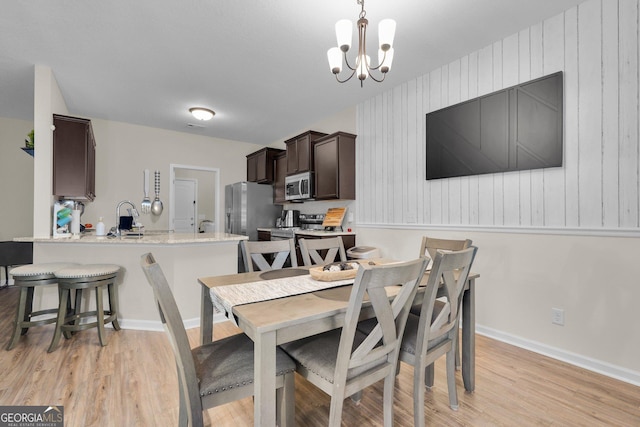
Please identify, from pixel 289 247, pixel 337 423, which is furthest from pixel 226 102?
pixel 337 423

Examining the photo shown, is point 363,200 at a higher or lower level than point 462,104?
lower

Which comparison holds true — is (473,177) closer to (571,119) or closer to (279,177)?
(571,119)

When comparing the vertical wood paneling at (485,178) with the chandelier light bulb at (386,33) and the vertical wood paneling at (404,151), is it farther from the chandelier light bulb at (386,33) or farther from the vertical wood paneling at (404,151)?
the chandelier light bulb at (386,33)

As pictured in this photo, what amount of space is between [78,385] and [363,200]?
3258 mm

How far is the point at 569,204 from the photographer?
86.0 inches

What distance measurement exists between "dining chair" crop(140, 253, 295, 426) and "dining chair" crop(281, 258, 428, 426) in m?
0.12

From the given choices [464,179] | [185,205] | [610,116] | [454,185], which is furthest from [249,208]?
[610,116]

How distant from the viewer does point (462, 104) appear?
2.84m

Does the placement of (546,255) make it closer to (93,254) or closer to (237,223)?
(93,254)

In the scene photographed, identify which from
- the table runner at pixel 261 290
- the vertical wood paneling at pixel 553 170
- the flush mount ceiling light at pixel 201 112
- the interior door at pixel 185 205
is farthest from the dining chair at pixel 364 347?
the interior door at pixel 185 205

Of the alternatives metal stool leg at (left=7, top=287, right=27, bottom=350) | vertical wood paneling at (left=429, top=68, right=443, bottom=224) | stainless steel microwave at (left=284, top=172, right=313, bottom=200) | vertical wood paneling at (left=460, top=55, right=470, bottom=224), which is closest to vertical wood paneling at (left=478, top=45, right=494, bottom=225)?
vertical wood paneling at (left=460, top=55, right=470, bottom=224)

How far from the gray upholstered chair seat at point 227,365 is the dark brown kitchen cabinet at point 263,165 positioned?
14.4ft

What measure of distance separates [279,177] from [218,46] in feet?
9.68

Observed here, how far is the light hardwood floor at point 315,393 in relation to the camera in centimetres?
156
